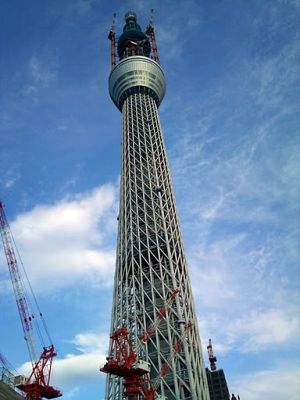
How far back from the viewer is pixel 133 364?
59406 mm

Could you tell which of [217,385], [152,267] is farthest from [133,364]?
[217,385]

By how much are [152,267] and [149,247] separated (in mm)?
4229

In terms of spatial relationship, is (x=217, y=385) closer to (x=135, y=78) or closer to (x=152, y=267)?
(x=152, y=267)

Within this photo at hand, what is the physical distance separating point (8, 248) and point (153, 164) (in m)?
38.2

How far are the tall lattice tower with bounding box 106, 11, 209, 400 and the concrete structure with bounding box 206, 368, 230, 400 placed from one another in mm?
102619

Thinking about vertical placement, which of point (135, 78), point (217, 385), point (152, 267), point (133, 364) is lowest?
point (133, 364)

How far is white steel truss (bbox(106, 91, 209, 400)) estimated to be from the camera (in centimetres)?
7450

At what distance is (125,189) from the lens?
102 meters

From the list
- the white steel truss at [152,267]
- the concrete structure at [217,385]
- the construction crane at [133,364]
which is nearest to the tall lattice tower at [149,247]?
the white steel truss at [152,267]

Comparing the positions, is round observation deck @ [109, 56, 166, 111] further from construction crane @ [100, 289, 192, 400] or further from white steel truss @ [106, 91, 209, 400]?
construction crane @ [100, 289, 192, 400]

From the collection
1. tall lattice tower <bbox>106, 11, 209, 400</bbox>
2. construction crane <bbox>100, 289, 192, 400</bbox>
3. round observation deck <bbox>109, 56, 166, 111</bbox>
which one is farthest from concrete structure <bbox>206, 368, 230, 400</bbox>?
round observation deck <bbox>109, 56, 166, 111</bbox>

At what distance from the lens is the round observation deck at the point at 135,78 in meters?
121

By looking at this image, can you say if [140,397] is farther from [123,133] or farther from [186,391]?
[123,133]

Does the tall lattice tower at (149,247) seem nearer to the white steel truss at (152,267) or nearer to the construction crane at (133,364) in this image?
the white steel truss at (152,267)
